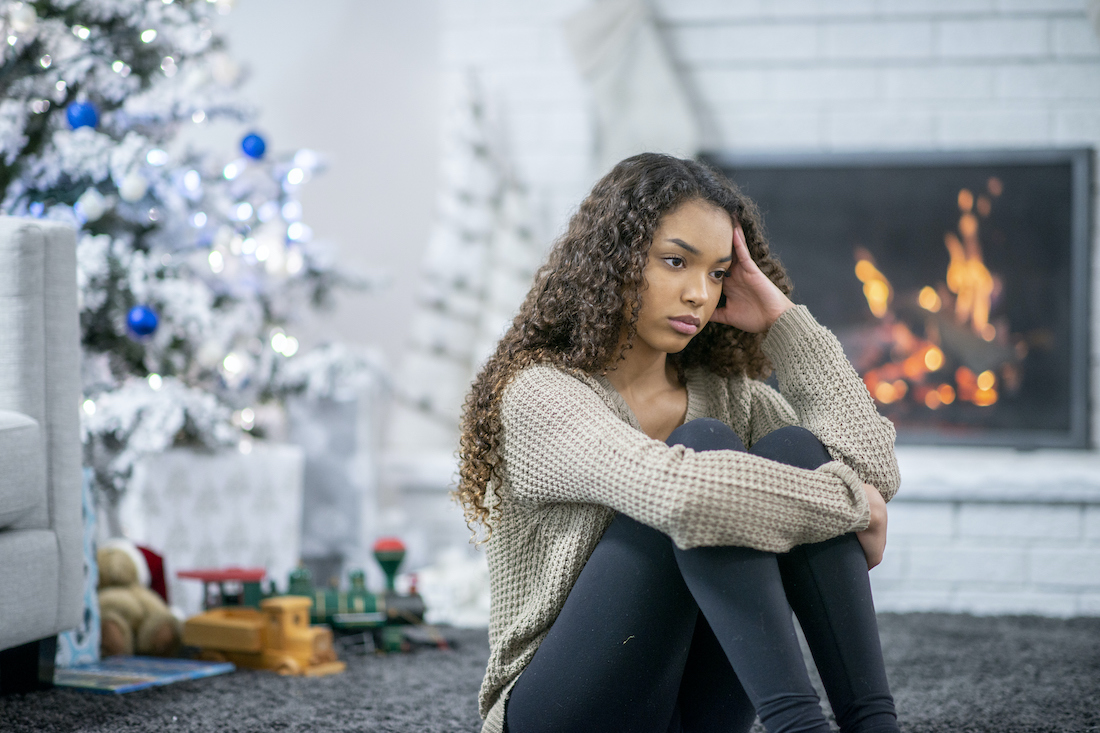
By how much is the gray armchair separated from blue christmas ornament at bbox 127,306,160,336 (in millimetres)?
517

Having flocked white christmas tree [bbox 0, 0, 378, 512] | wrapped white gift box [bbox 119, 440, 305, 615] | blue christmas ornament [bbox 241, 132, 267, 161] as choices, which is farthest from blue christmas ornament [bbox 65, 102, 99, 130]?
wrapped white gift box [bbox 119, 440, 305, 615]

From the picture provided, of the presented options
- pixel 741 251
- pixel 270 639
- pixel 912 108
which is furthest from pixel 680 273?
pixel 912 108

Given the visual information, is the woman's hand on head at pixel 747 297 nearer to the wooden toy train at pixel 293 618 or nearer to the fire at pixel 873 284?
the wooden toy train at pixel 293 618

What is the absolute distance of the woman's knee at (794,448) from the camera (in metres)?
0.92

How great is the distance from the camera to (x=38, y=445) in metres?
1.24

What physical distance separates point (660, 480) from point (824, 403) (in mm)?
313

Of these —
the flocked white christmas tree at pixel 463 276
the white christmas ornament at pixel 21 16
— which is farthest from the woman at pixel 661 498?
the flocked white christmas tree at pixel 463 276

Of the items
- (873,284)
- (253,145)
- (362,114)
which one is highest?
(362,114)

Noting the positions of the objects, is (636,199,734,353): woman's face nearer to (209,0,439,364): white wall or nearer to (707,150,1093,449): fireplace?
(707,150,1093,449): fireplace

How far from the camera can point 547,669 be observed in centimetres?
90

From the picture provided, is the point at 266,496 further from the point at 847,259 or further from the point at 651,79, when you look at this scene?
the point at 847,259

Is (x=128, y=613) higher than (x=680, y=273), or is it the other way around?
(x=680, y=273)

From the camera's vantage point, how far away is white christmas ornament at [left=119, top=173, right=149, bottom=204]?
186cm

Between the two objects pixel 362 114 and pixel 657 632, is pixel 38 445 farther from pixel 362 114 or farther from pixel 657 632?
pixel 362 114
